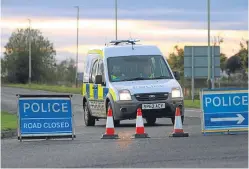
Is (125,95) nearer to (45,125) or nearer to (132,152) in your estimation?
(45,125)

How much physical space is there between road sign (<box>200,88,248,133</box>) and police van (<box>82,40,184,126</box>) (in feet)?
10.4

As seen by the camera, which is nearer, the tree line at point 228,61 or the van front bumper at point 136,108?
the van front bumper at point 136,108

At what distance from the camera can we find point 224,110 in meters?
16.6

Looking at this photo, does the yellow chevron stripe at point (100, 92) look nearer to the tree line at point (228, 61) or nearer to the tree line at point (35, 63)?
the tree line at point (228, 61)

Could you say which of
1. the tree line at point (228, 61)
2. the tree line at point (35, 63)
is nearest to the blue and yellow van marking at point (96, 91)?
the tree line at point (228, 61)

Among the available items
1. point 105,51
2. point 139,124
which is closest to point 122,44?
point 105,51

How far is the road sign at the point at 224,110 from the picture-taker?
16.5 m

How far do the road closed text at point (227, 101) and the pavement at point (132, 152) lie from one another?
75 cm

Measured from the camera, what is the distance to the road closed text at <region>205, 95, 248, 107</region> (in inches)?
651

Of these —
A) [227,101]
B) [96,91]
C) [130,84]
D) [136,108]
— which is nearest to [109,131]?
[227,101]

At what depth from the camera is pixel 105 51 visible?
21422 mm

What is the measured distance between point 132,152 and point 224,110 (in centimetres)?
409

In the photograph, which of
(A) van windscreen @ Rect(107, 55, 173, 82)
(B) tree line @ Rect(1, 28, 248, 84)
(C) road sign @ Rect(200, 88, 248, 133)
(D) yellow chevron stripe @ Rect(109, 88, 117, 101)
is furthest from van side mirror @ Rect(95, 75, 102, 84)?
(B) tree line @ Rect(1, 28, 248, 84)

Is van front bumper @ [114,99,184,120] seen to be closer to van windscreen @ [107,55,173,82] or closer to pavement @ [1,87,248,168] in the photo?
van windscreen @ [107,55,173,82]
